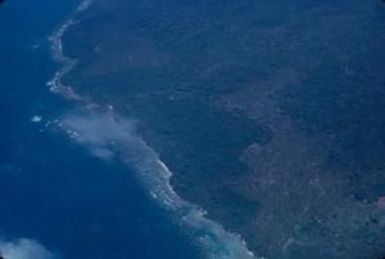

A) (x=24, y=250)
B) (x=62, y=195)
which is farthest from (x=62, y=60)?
(x=24, y=250)

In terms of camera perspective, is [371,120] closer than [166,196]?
No

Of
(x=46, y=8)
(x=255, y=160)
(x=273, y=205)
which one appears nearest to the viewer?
(x=273, y=205)

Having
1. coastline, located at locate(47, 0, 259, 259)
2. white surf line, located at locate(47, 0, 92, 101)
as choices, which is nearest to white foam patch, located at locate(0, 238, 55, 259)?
coastline, located at locate(47, 0, 259, 259)

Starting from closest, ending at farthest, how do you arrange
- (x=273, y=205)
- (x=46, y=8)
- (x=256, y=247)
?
1. (x=256, y=247)
2. (x=273, y=205)
3. (x=46, y=8)

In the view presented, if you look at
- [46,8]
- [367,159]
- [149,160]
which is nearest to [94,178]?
[149,160]

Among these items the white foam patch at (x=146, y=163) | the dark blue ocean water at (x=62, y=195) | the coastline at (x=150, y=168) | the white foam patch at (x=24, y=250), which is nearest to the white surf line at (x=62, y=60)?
the coastline at (x=150, y=168)

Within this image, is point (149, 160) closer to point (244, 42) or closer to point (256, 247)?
point (256, 247)

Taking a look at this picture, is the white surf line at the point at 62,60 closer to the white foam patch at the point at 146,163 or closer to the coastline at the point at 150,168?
the coastline at the point at 150,168
